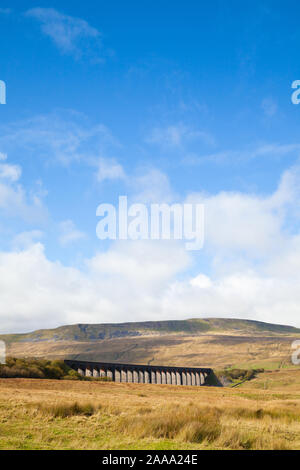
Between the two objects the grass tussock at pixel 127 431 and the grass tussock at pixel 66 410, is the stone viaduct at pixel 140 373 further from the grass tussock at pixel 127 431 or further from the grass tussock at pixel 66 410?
the grass tussock at pixel 127 431

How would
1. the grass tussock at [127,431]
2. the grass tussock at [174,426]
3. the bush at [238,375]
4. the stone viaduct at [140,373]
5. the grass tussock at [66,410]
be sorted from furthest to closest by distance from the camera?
the bush at [238,375]
the stone viaduct at [140,373]
the grass tussock at [66,410]
the grass tussock at [174,426]
the grass tussock at [127,431]

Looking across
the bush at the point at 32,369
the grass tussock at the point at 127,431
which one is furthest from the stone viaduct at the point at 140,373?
the grass tussock at the point at 127,431

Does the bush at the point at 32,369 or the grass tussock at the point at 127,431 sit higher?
the grass tussock at the point at 127,431

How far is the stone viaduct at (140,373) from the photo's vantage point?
9844cm

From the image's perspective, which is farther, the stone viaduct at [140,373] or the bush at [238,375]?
the bush at [238,375]

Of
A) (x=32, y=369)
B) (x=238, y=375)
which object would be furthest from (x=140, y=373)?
(x=32, y=369)

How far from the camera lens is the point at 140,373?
122 metres

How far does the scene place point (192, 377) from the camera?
138 m

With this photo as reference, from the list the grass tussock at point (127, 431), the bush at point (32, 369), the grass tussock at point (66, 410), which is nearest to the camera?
the grass tussock at point (127, 431)

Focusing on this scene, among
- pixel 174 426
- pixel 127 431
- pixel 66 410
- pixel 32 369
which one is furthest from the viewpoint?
pixel 32 369

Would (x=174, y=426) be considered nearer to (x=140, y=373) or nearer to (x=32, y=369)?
(x=32, y=369)

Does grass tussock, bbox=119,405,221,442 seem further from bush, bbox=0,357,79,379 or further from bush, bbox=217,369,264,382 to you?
bush, bbox=217,369,264,382
